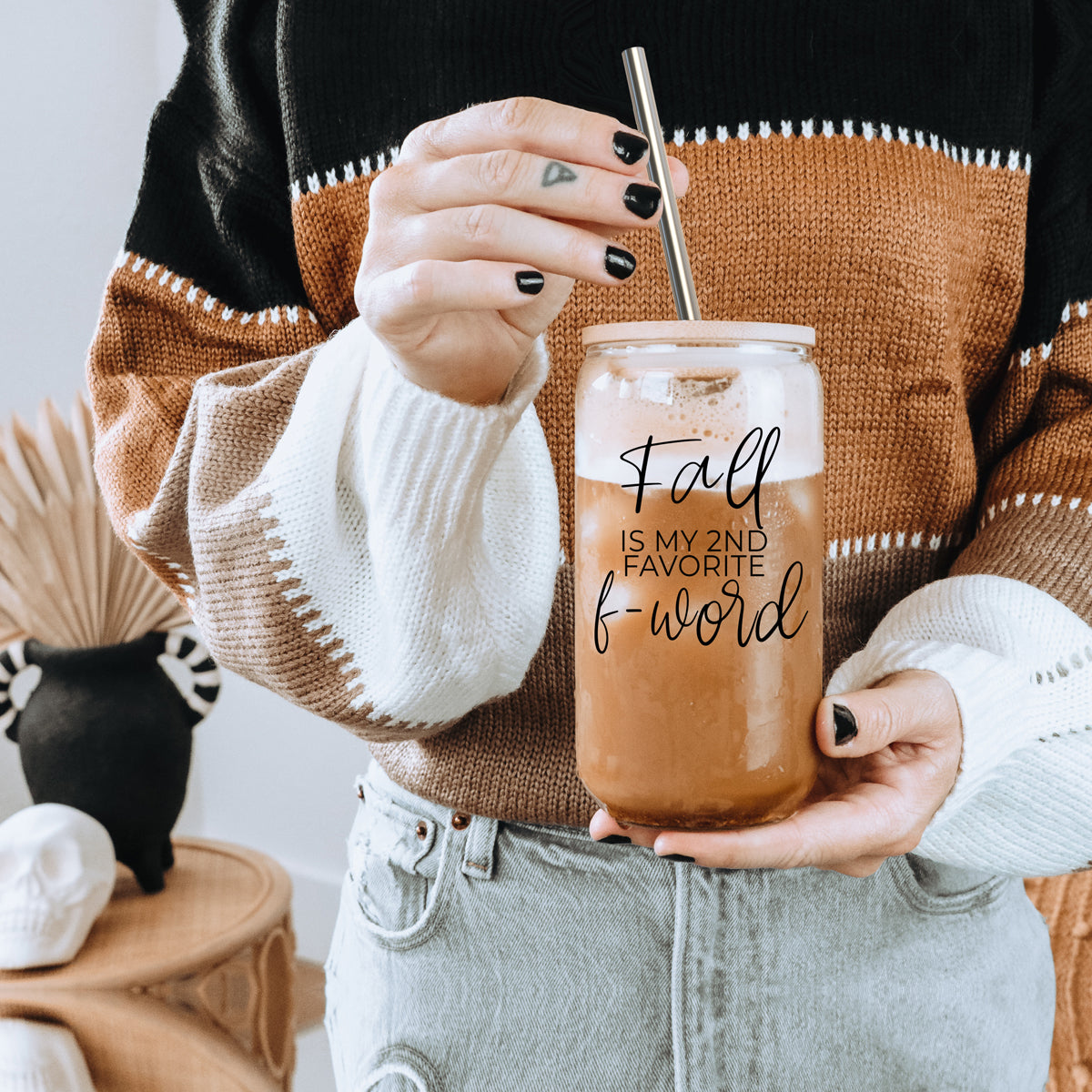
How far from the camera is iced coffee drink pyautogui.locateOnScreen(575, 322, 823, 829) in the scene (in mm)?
417

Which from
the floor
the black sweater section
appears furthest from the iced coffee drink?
the floor

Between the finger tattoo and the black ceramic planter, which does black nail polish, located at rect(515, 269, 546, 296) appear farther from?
the black ceramic planter

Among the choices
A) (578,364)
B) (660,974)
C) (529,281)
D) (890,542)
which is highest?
(529,281)

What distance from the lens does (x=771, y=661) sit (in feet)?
1.43

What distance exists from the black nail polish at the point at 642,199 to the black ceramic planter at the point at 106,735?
1.07 metres

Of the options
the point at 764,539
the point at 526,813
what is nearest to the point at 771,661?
the point at 764,539

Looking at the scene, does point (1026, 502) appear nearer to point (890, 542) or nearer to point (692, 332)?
point (890, 542)

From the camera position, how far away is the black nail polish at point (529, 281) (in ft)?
1.30

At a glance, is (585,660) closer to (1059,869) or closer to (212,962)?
(1059,869)

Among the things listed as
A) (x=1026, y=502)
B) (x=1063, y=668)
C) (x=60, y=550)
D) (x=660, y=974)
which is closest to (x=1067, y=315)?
(x=1026, y=502)

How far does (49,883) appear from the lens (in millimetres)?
1203

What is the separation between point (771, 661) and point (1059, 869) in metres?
0.29

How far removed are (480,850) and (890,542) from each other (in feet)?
1.01

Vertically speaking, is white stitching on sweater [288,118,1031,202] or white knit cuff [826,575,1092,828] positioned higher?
white stitching on sweater [288,118,1031,202]
